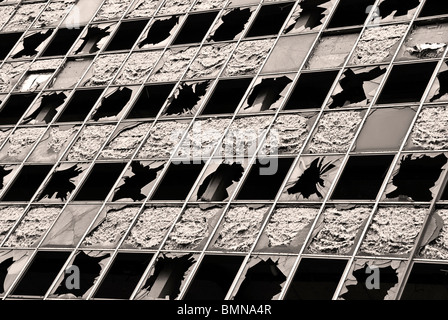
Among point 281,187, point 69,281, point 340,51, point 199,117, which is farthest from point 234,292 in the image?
point 340,51

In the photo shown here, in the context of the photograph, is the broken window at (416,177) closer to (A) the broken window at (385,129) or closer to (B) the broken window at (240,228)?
(A) the broken window at (385,129)

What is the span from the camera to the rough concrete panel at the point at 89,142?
1648 cm

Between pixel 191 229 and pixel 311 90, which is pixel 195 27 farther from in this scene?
pixel 191 229

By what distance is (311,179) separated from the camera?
45.8ft

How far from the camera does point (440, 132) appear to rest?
44.6 ft

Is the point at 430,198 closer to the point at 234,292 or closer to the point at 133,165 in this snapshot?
the point at 234,292

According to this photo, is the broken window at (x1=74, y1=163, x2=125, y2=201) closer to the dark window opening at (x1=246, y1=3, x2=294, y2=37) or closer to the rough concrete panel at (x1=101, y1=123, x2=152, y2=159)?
the rough concrete panel at (x1=101, y1=123, x2=152, y2=159)

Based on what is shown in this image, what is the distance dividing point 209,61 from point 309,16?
2.41 meters

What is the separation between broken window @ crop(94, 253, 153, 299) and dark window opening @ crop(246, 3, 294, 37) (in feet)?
19.8

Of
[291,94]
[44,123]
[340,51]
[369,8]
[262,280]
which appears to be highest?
[369,8]

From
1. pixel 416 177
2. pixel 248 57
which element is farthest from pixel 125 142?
pixel 416 177

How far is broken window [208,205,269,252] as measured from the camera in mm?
13508

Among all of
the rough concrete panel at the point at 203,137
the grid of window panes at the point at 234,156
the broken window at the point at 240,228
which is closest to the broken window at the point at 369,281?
the grid of window panes at the point at 234,156
